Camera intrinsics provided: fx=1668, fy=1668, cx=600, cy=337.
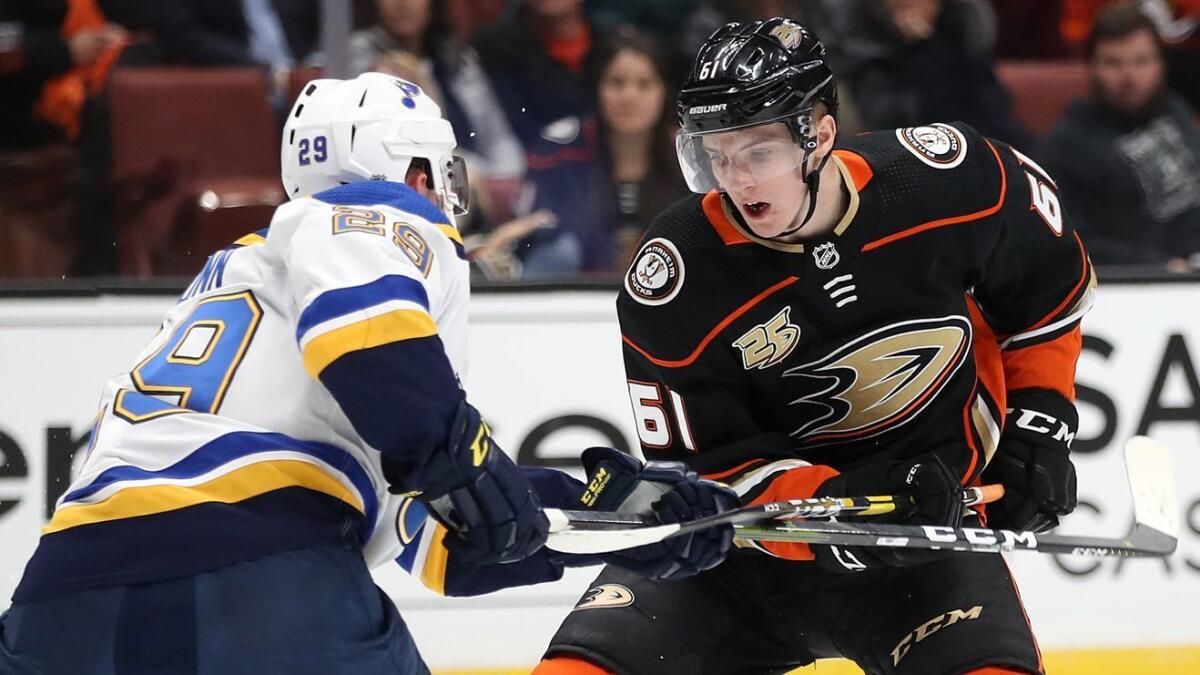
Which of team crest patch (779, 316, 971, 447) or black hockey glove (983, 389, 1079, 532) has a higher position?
team crest patch (779, 316, 971, 447)

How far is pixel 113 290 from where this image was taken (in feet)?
13.1

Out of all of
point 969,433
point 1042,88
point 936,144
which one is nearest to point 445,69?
point 1042,88

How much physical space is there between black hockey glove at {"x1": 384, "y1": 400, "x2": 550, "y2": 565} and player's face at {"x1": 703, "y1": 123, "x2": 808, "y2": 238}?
604 millimetres

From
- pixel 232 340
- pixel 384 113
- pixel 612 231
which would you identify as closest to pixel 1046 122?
pixel 612 231

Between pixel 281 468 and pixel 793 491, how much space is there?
861 millimetres

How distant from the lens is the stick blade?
2984mm

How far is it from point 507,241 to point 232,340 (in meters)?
2.64

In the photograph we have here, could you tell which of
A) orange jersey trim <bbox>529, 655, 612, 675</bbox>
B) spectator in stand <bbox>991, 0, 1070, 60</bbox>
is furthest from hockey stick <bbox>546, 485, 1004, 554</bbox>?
spectator in stand <bbox>991, 0, 1070, 60</bbox>

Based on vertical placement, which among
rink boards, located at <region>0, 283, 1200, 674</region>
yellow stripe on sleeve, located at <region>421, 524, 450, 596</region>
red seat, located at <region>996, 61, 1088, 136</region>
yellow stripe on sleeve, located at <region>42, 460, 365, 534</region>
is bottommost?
rink boards, located at <region>0, 283, 1200, 674</region>

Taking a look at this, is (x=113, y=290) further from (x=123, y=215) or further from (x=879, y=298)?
(x=879, y=298)

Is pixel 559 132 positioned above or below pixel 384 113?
below

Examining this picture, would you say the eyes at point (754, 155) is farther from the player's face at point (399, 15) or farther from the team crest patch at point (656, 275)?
the player's face at point (399, 15)

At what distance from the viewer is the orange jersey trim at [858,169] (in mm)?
2592

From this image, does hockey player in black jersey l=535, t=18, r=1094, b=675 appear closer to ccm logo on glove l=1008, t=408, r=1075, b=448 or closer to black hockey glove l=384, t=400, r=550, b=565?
ccm logo on glove l=1008, t=408, r=1075, b=448
